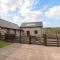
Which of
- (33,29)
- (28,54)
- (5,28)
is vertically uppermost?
(33,29)

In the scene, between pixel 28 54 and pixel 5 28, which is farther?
pixel 5 28

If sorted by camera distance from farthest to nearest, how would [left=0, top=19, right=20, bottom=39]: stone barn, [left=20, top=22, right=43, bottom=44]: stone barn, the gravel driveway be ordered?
1. [left=20, top=22, right=43, bottom=44]: stone barn
2. [left=0, top=19, right=20, bottom=39]: stone barn
3. the gravel driveway

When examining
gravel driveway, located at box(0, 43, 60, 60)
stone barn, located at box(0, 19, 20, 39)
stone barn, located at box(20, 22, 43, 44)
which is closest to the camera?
gravel driveway, located at box(0, 43, 60, 60)

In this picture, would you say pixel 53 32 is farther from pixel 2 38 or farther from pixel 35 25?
pixel 2 38

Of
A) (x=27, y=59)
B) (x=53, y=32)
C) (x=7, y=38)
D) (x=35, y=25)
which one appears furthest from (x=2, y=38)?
(x=53, y=32)

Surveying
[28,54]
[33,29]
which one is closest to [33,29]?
[33,29]

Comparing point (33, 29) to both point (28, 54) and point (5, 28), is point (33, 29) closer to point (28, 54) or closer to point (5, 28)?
point (5, 28)

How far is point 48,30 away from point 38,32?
10.4 feet

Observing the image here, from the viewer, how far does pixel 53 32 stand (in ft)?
129

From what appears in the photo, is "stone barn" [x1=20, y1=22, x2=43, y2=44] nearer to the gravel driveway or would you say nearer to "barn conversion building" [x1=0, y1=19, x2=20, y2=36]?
"barn conversion building" [x1=0, y1=19, x2=20, y2=36]

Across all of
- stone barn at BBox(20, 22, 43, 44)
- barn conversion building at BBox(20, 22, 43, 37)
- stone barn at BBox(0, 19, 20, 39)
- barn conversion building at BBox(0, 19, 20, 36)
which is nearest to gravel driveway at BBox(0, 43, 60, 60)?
stone barn at BBox(0, 19, 20, 39)

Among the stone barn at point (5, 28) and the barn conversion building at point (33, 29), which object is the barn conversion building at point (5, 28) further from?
the barn conversion building at point (33, 29)

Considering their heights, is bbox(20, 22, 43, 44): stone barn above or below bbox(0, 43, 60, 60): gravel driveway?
above

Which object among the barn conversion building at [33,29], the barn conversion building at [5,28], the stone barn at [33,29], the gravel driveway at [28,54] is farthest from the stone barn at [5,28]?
the gravel driveway at [28,54]
